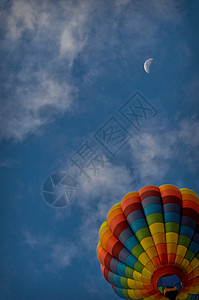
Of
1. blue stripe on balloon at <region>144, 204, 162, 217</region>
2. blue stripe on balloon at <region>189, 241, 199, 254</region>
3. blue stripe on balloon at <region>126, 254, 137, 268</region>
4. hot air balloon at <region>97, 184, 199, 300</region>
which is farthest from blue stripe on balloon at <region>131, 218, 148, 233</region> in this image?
blue stripe on balloon at <region>189, 241, 199, 254</region>

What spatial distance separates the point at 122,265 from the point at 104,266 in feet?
5.98

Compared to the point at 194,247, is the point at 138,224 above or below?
above

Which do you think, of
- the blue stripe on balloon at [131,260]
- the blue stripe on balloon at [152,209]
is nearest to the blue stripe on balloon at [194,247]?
the blue stripe on balloon at [152,209]

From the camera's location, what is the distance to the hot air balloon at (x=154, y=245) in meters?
12.7

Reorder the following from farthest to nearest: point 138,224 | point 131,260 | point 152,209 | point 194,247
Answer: point 152,209 → point 138,224 → point 131,260 → point 194,247

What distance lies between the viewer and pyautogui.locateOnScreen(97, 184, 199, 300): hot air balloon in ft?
41.5

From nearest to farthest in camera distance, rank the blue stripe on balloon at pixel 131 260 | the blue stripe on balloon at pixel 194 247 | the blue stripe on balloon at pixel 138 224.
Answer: the blue stripe on balloon at pixel 194 247, the blue stripe on balloon at pixel 131 260, the blue stripe on balloon at pixel 138 224

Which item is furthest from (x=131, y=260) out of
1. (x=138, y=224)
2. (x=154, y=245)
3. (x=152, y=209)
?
(x=152, y=209)

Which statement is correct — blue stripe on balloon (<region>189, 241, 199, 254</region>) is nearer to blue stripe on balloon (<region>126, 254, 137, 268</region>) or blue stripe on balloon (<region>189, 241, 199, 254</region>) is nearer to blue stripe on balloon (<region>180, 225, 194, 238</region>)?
blue stripe on balloon (<region>180, 225, 194, 238</region>)

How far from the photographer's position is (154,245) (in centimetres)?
1299

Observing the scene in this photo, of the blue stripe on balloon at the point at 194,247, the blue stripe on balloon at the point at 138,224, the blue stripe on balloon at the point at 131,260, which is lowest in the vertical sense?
the blue stripe on balloon at the point at 194,247

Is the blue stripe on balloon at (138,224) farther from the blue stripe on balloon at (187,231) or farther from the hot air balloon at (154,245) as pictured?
the blue stripe on balloon at (187,231)

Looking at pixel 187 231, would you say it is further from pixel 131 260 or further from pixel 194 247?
pixel 131 260

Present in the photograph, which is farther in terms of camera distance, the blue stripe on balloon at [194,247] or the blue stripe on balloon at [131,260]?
the blue stripe on balloon at [131,260]
